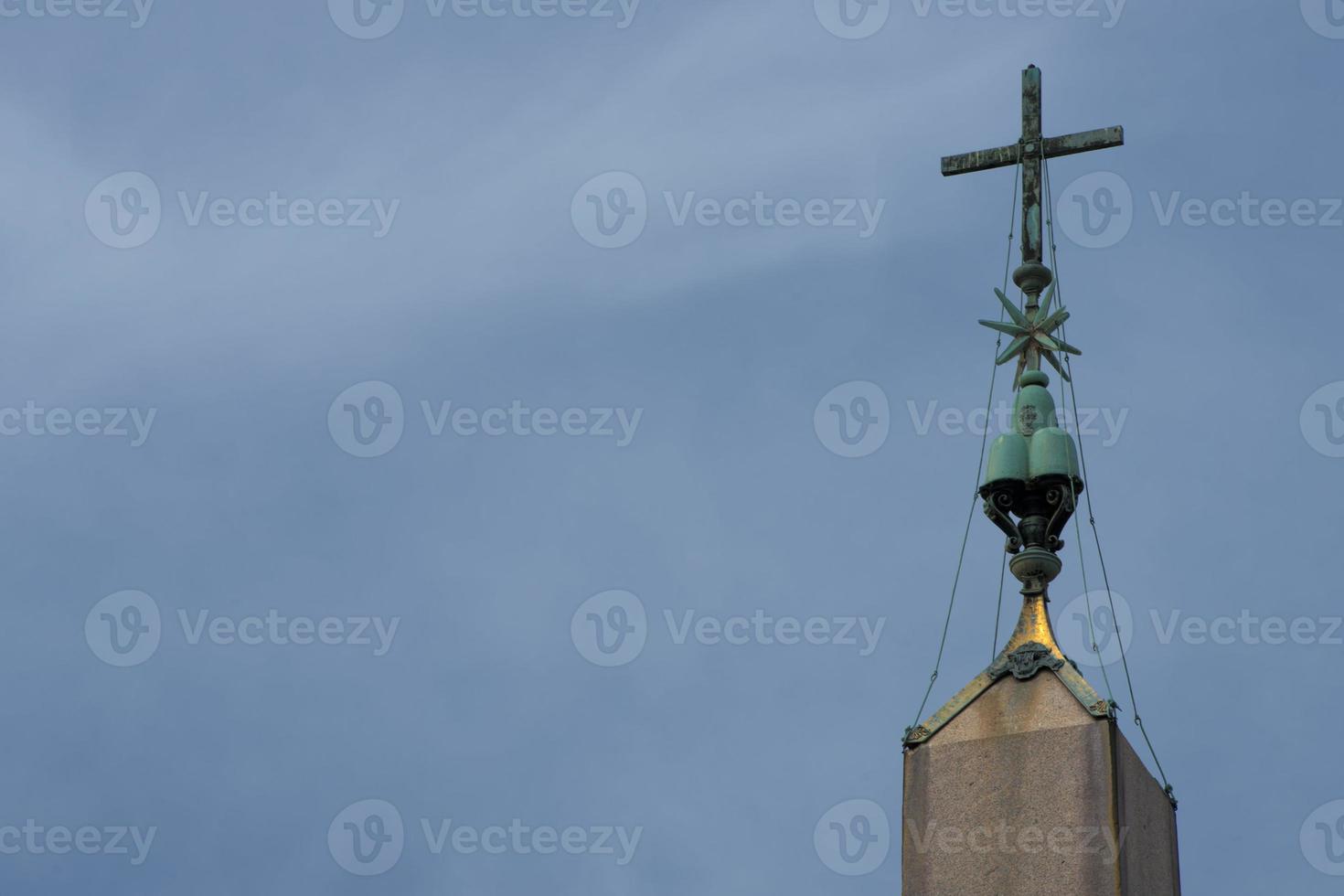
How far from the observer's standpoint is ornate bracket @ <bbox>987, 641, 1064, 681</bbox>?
35719mm

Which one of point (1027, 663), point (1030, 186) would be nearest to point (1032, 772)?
point (1027, 663)

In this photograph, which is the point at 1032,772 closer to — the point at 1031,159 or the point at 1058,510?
the point at 1058,510

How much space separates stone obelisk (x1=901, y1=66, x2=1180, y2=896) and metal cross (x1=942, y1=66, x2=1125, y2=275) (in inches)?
121

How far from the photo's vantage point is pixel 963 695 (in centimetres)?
3597

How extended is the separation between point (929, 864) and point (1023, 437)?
6545 millimetres

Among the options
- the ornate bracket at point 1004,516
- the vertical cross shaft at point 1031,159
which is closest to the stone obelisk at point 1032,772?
the ornate bracket at point 1004,516

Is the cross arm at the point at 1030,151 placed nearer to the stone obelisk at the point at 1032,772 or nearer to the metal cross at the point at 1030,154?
the metal cross at the point at 1030,154

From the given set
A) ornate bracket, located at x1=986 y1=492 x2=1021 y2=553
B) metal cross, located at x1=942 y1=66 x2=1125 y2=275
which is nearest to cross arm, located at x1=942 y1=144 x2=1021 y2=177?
metal cross, located at x1=942 y1=66 x2=1125 y2=275

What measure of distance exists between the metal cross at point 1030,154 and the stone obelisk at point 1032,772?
3062 mm

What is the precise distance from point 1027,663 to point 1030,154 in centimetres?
785

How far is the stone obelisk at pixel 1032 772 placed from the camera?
33656mm

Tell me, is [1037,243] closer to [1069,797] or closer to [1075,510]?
[1075,510]

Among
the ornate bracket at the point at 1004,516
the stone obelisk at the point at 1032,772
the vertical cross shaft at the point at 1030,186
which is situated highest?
the vertical cross shaft at the point at 1030,186

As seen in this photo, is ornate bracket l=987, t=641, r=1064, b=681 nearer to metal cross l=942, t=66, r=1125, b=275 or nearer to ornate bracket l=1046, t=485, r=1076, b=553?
ornate bracket l=1046, t=485, r=1076, b=553
